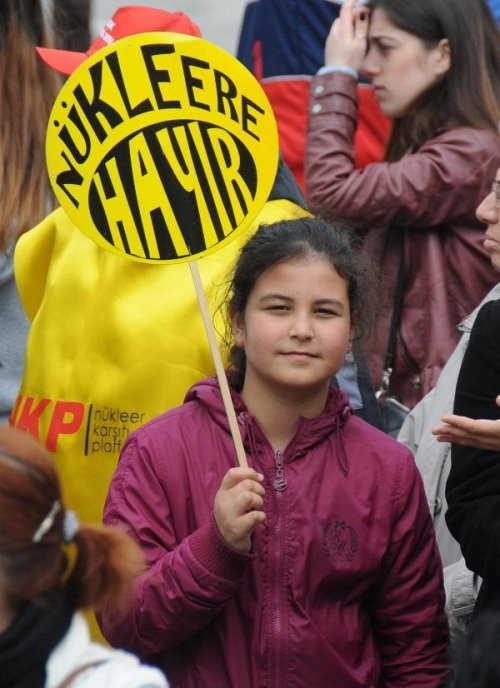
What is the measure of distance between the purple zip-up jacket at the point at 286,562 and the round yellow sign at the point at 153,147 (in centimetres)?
35

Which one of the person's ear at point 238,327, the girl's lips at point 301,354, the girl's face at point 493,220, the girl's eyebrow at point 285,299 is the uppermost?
the girl's face at point 493,220

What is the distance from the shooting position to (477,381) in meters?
3.27

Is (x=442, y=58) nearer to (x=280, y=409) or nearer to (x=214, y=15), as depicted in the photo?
(x=280, y=409)

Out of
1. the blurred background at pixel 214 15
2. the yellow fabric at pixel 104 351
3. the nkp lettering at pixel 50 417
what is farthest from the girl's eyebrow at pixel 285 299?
the blurred background at pixel 214 15

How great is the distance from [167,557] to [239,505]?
243 mm

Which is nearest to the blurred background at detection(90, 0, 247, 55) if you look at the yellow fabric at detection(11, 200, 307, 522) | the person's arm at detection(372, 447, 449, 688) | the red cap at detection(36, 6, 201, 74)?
the red cap at detection(36, 6, 201, 74)

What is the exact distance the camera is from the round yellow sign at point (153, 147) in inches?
130

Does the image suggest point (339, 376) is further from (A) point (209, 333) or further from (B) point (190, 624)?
(B) point (190, 624)

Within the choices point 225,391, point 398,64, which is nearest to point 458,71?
point 398,64

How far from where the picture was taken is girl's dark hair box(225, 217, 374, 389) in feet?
11.3

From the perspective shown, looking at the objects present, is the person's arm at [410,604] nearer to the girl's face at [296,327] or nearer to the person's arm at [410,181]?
the girl's face at [296,327]

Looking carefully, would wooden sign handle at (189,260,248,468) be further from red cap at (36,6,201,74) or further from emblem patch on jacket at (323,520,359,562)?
red cap at (36,6,201,74)

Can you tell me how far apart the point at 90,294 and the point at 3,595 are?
141cm

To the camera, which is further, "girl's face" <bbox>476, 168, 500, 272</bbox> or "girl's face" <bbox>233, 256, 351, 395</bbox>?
"girl's face" <bbox>476, 168, 500, 272</bbox>
